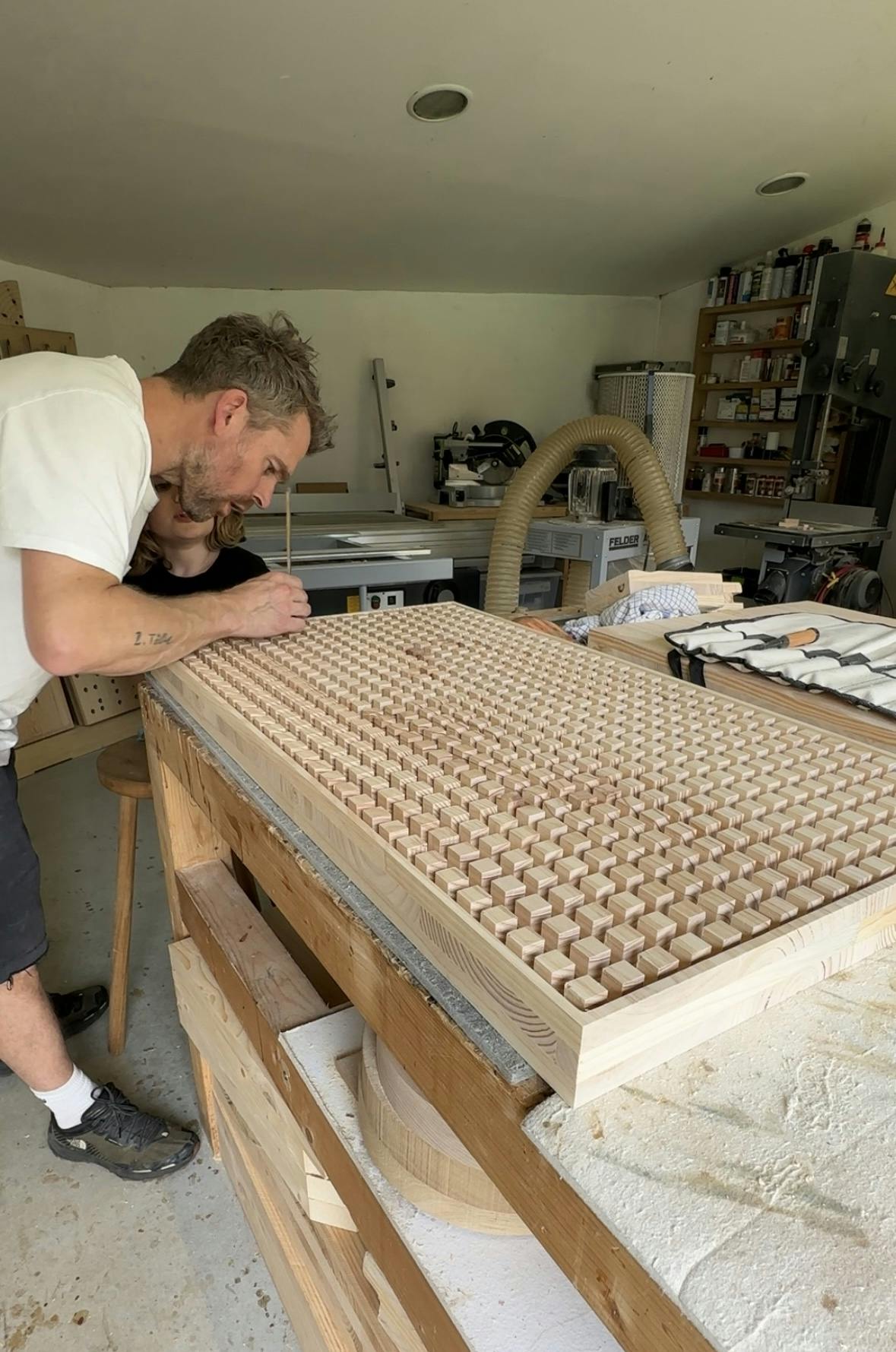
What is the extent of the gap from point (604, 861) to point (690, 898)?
0.22ft

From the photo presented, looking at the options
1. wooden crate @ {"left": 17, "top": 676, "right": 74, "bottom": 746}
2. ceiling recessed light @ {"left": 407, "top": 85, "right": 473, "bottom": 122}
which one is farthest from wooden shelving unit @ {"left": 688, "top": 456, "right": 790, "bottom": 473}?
wooden crate @ {"left": 17, "top": 676, "right": 74, "bottom": 746}

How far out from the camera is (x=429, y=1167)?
0.69 metres

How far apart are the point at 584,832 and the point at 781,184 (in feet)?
14.3

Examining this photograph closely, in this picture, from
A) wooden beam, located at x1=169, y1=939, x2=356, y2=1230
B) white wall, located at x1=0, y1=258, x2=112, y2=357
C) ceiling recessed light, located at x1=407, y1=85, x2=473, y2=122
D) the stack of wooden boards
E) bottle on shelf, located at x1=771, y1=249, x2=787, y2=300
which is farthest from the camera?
bottle on shelf, located at x1=771, y1=249, x2=787, y2=300

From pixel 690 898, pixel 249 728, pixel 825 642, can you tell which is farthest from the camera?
pixel 825 642

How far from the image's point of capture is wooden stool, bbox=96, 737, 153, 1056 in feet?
5.64

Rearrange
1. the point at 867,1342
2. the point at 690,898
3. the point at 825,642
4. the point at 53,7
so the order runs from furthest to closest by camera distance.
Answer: the point at 53,7 → the point at 825,642 → the point at 690,898 → the point at 867,1342

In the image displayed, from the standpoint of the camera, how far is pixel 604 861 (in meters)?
0.59

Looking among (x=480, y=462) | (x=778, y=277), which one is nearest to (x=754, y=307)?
(x=778, y=277)

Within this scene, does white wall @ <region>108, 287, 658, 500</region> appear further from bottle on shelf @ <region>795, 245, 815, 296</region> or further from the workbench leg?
the workbench leg

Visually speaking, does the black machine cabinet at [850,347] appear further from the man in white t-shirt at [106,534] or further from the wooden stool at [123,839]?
the wooden stool at [123,839]

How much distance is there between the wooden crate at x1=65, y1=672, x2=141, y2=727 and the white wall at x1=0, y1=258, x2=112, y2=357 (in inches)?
55.7

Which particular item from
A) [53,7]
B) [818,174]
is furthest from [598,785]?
[818,174]

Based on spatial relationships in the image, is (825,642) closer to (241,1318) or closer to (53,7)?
(241,1318)
